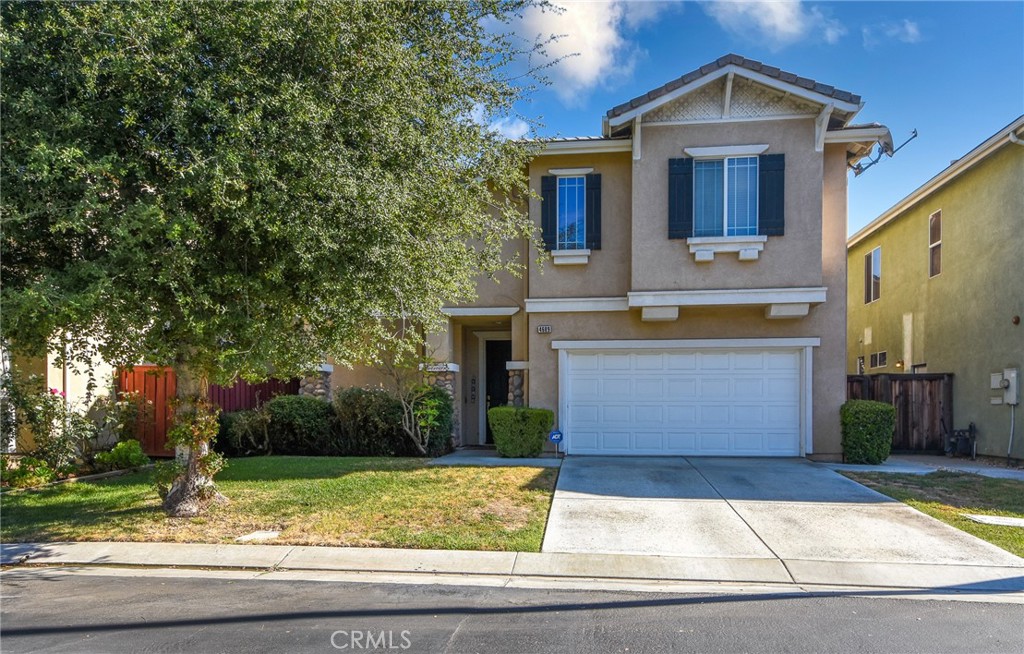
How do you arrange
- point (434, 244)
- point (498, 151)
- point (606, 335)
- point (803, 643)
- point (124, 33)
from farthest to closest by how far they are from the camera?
1. point (606, 335)
2. point (498, 151)
3. point (434, 244)
4. point (124, 33)
5. point (803, 643)

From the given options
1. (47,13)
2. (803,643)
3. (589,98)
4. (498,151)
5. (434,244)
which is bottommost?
(803,643)

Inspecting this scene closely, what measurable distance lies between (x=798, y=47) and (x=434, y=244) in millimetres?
8238

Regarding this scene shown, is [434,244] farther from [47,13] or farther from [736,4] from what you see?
[736,4]

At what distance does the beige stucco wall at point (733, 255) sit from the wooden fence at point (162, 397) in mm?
7573

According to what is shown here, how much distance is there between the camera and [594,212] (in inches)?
510

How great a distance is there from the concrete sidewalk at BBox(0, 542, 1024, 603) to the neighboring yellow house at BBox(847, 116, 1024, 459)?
8594 millimetres

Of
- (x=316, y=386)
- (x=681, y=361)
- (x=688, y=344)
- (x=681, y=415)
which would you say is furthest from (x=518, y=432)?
(x=316, y=386)

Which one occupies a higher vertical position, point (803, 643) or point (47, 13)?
point (47, 13)

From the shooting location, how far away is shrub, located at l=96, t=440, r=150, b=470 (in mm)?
10906

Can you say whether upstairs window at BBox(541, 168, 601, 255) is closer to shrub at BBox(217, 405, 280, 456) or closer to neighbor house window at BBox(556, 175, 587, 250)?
neighbor house window at BBox(556, 175, 587, 250)

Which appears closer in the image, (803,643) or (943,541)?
(803,643)

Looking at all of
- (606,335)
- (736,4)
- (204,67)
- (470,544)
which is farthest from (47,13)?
(606,335)

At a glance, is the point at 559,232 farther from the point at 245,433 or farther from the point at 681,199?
the point at 245,433

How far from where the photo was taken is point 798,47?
11805 mm
